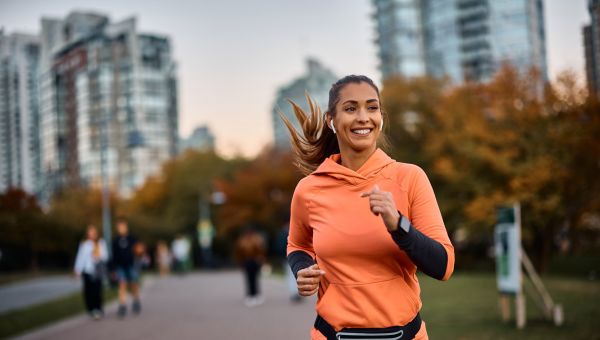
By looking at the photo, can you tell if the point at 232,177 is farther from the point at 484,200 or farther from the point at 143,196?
the point at 484,200

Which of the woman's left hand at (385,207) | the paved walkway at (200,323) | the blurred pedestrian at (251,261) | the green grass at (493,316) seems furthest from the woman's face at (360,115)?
the blurred pedestrian at (251,261)

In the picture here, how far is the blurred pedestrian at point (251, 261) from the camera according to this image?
18250 millimetres

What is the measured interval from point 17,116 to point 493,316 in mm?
11193

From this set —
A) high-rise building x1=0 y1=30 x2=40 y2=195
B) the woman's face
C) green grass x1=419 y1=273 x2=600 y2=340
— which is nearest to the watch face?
the woman's face

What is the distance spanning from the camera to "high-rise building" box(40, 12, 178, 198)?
46719 mm

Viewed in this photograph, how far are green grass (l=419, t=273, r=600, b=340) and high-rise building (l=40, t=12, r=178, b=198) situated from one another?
683 inches

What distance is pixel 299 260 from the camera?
10.3 feet

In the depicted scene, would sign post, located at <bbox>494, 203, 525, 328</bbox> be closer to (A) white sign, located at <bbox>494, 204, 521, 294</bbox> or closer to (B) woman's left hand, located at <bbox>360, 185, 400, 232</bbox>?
(A) white sign, located at <bbox>494, 204, 521, 294</bbox>

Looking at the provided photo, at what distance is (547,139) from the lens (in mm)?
31812

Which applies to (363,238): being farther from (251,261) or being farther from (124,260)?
(251,261)

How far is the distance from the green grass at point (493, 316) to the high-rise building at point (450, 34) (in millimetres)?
76993

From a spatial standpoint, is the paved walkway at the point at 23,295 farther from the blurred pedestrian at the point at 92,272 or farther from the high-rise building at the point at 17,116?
the high-rise building at the point at 17,116

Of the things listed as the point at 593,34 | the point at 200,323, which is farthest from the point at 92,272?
the point at 593,34

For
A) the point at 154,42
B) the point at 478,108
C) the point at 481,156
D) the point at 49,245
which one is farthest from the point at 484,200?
the point at 154,42
